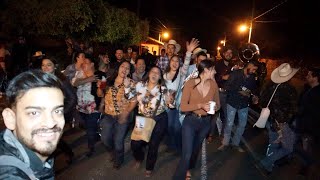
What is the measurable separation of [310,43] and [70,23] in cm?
2209

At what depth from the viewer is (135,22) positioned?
23422 mm

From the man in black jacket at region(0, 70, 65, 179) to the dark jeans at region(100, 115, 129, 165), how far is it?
3.81 meters

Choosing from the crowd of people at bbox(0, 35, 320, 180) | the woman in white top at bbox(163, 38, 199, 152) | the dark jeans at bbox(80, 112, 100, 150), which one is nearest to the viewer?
the crowd of people at bbox(0, 35, 320, 180)

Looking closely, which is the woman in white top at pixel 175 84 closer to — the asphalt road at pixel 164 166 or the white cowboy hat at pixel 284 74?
the asphalt road at pixel 164 166

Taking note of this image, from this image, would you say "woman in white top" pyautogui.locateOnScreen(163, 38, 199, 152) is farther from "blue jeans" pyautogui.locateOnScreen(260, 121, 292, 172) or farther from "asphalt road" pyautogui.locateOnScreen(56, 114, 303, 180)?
"blue jeans" pyautogui.locateOnScreen(260, 121, 292, 172)

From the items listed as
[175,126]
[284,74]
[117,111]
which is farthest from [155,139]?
[284,74]

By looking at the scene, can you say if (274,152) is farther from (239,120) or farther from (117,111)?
(117,111)

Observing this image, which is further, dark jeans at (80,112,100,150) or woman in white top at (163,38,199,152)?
woman in white top at (163,38,199,152)

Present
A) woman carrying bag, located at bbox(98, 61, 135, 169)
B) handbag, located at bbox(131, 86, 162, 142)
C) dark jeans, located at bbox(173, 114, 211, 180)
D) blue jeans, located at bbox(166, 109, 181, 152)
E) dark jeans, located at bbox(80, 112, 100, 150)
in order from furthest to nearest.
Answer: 1. blue jeans, located at bbox(166, 109, 181, 152)
2. dark jeans, located at bbox(80, 112, 100, 150)
3. woman carrying bag, located at bbox(98, 61, 135, 169)
4. handbag, located at bbox(131, 86, 162, 142)
5. dark jeans, located at bbox(173, 114, 211, 180)

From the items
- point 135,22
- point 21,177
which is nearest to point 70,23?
point 135,22

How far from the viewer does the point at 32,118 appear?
1627 millimetres

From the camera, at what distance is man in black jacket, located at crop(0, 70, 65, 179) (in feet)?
5.32

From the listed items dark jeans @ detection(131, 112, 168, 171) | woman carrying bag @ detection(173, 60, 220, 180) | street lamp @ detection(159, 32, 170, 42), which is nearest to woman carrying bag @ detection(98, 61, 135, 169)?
dark jeans @ detection(131, 112, 168, 171)

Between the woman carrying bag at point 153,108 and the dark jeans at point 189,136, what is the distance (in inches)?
27.9
